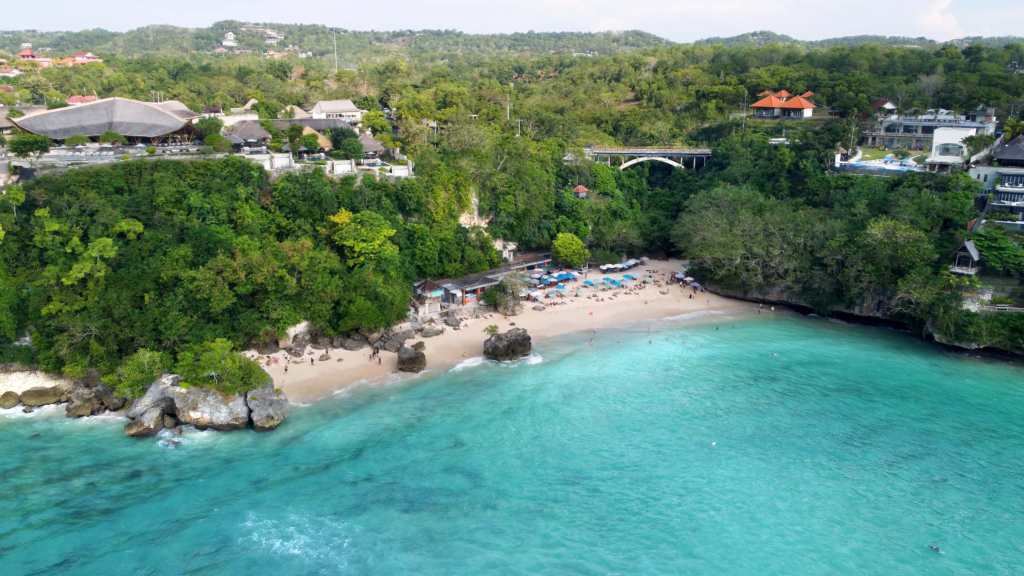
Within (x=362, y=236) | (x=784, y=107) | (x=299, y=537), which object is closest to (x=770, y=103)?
(x=784, y=107)

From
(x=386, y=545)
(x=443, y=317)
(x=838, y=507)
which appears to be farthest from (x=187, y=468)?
(x=838, y=507)

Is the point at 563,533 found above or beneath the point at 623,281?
beneath

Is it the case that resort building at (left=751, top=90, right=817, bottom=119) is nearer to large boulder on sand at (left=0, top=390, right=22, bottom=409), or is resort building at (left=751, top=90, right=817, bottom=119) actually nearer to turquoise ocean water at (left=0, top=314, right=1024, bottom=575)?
turquoise ocean water at (left=0, top=314, right=1024, bottom=575)

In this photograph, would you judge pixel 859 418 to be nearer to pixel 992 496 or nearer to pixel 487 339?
pixel 992 496

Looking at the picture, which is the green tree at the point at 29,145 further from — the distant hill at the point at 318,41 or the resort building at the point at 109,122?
the distant hill at the point at 318,41

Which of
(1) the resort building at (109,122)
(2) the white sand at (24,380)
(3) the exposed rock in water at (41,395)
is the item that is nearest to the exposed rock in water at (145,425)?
(3) the exposed rock in water at (41,395)
